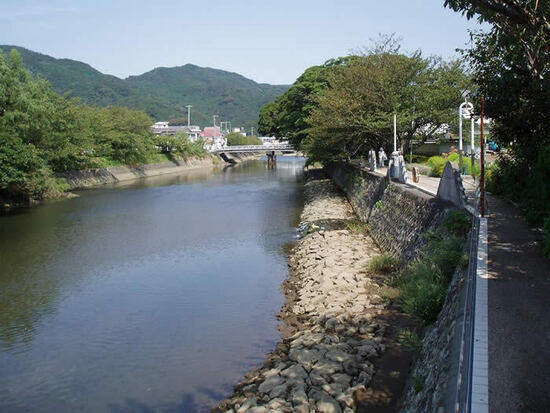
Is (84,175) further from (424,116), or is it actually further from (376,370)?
(376,370)

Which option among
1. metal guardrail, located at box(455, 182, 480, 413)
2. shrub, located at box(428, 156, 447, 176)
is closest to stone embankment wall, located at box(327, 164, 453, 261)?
shrub, located at box(428, 156, 447, 176)

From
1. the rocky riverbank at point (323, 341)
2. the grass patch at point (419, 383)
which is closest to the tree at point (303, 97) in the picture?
the rocky riverbank at point (323, 341)

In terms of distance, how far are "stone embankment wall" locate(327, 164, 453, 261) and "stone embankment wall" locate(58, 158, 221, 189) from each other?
87.3 feet

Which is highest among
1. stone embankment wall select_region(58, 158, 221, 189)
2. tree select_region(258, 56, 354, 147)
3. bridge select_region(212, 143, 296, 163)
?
tree select_region(258, 56, 354, 147)

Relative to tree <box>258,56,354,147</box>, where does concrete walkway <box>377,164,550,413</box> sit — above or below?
below

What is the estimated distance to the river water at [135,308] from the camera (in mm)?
8820

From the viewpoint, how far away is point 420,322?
9.13 m

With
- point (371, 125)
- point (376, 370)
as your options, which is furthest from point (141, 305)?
point (371, 125)

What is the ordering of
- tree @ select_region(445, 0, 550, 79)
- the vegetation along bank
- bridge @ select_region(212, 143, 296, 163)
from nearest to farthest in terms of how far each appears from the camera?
tree @ select_region(445, 0, 550, 79)
the vegetation along bank
bridge @ select_region(212, 143, 296, 163)

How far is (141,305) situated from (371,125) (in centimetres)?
1852

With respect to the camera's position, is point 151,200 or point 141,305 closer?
point 141,305

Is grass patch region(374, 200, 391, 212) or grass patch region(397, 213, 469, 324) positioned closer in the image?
grass patch region(397, 213, 469, 324)

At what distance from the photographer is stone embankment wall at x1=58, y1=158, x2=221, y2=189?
42844 mm

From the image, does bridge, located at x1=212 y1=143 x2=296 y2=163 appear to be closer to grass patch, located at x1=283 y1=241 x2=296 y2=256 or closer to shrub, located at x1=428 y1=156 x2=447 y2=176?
shrub, located at x1=428 y1=156 x2=447 y2=176
